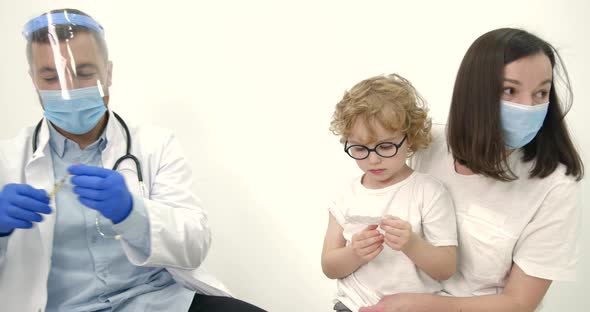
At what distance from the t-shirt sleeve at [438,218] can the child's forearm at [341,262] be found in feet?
0.67

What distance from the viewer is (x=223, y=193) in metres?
1.90

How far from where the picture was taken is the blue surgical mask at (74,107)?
3.80 feet

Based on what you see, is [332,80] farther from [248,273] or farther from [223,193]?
[248,273]

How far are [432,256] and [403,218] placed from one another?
0.43ft

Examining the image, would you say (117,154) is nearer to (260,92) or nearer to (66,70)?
(66,70)

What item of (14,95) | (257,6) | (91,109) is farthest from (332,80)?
(14,95)

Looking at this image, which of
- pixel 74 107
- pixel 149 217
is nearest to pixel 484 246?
pixel 149 217

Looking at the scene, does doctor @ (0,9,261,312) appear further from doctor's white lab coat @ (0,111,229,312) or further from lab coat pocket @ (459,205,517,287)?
lab coat pocket @ (459,205,517,287)

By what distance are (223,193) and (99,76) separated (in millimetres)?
812

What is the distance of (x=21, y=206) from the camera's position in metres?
1.08

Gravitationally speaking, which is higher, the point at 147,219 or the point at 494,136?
the point at 494,136

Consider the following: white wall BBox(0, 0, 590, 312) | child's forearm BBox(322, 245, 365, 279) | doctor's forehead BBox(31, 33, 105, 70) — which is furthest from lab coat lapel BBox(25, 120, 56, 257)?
child's forearm BBox(322, 245, 365, 279)

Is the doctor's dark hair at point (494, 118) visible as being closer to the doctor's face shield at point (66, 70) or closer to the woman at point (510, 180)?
the woman at point (510, 180)

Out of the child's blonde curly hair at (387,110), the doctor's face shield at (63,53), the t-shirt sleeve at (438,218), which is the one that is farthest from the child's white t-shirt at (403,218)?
the doctor's face shield at (63,53)
